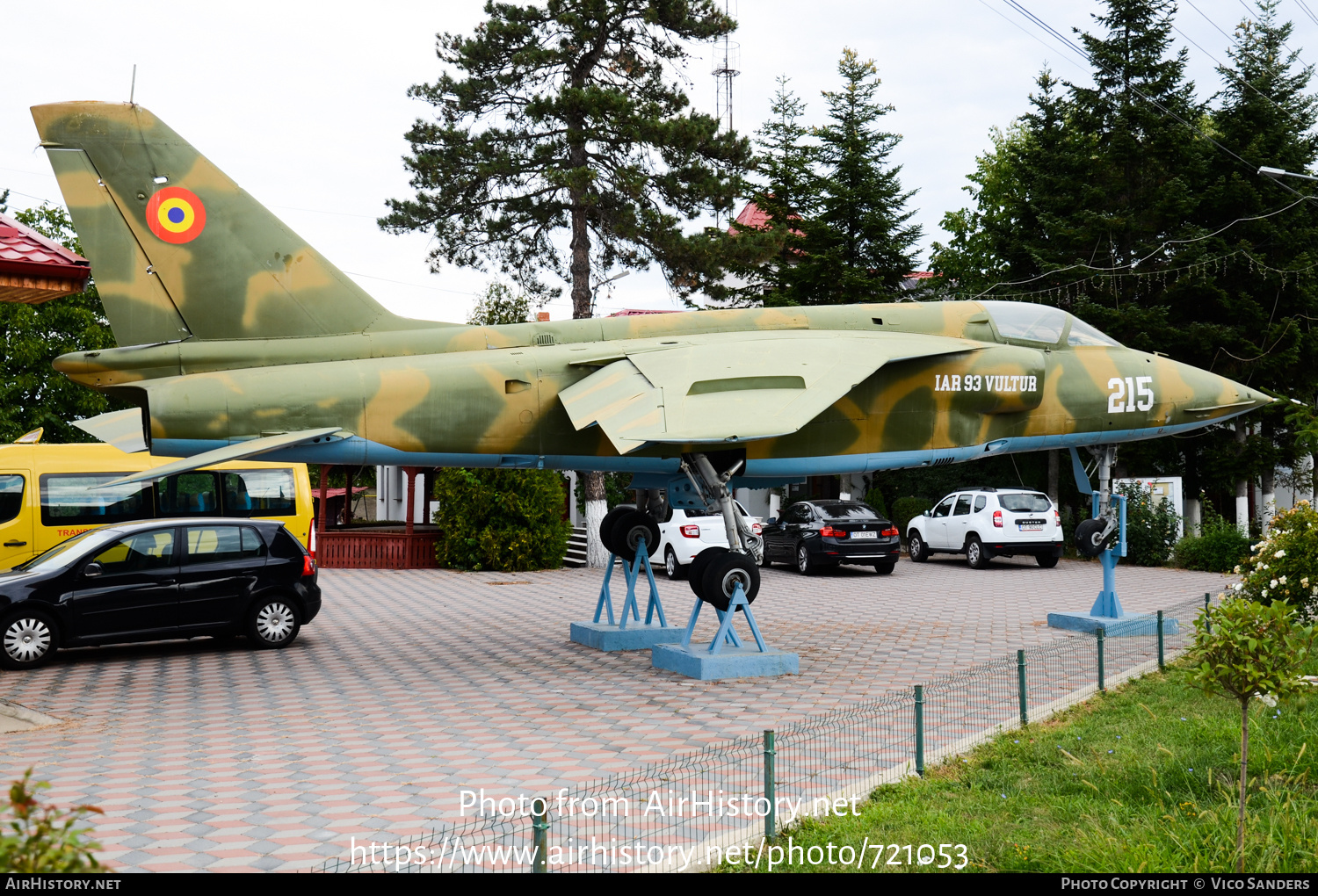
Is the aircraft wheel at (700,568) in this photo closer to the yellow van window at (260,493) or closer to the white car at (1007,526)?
the yellow van window at (260,493)

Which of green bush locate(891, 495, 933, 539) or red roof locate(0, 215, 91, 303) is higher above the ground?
red roof locate(0, 215, 91, 303)

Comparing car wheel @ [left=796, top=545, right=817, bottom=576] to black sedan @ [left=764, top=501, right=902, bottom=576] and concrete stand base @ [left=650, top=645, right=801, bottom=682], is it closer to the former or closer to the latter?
black sedan @ [left=764, top=501, right=902, bottom=576]

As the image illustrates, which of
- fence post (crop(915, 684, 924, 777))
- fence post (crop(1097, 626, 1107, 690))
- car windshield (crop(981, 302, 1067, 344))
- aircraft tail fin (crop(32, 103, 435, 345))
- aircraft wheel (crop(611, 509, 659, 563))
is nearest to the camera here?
fence post (crop(915, 684, 924, 777))

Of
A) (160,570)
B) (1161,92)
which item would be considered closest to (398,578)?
(160,570)

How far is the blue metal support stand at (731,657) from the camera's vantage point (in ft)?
35.0

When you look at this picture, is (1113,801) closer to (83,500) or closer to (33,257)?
(33,257)

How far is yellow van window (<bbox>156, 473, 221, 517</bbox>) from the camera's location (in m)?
17.0

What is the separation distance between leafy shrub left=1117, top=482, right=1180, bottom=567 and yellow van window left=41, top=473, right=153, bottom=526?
21.6 meters

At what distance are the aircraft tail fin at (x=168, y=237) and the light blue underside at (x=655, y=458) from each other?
4.48 ft

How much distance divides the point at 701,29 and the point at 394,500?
81.4 feet

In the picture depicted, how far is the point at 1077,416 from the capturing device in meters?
12.8

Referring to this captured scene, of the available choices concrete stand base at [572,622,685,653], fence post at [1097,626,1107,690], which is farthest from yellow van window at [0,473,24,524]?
fence post at [1097,626,1107,690]

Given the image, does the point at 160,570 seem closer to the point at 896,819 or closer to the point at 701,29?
the point at 896,819

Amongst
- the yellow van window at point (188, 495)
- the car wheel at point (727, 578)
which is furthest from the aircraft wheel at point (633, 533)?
the yellow van window at point (188, 495)
